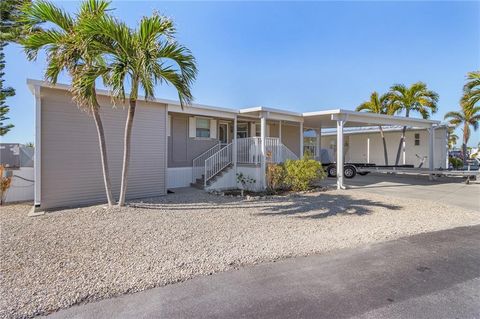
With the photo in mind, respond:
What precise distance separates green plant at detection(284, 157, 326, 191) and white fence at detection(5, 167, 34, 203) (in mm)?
9245

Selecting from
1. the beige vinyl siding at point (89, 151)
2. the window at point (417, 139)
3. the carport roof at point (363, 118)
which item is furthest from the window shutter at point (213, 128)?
the window at point (417, 139)

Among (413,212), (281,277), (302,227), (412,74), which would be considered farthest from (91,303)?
(412,74)

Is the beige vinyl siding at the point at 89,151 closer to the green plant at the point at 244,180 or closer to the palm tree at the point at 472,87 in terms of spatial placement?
the green plant at the point at 244,180

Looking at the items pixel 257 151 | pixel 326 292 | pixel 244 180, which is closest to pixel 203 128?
pixel 257 151

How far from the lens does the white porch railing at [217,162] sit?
11658 mm

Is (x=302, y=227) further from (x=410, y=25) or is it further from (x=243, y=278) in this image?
(x=410, y=25)

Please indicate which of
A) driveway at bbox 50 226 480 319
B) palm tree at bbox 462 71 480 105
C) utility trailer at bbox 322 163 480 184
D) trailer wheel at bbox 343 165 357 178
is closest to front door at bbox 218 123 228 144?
utility trailer at bbox 322 163 480 184

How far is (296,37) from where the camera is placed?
587 inches

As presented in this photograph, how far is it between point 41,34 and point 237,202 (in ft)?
21.7

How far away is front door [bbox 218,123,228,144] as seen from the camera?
13920 millimetres

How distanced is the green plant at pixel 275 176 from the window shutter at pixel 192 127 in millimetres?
3684

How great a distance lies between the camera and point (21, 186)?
9812 millimetres

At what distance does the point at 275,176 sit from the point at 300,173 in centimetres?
96

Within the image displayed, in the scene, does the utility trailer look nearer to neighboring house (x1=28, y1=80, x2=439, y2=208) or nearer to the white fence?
neighboring house (x1=28, y1=80, x2=439, y2=208)
